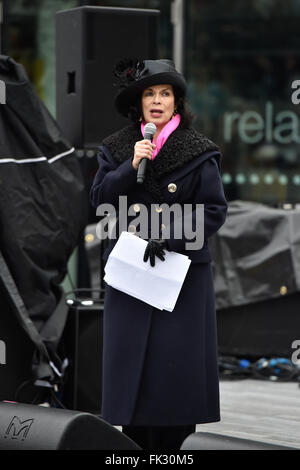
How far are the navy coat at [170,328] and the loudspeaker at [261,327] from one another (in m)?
3.17

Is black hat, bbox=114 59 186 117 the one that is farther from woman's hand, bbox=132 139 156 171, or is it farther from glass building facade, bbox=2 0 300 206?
glass building facade, bbox=2 0 300 206

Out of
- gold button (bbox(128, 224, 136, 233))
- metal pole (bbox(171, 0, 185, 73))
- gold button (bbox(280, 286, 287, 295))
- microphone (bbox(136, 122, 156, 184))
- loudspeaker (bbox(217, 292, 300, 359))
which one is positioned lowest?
loudspeaker (bbox(217, 292, 300, 359))

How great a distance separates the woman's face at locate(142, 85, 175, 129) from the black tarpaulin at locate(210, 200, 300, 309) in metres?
3.22

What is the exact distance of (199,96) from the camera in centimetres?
988

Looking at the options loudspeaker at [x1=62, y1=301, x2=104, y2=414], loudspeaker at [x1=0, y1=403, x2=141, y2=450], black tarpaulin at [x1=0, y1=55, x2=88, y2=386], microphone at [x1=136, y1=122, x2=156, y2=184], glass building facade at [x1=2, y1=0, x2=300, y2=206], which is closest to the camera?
loudspeaker at [x1=0, y1=403, x2=141, y2=450]

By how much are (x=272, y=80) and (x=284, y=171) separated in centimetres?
83

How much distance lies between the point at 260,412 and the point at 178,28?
4281mm

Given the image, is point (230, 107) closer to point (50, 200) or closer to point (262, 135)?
point (262, 135)

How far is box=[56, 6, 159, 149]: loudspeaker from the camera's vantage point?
626 centimetres

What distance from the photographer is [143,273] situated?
4.54 metres

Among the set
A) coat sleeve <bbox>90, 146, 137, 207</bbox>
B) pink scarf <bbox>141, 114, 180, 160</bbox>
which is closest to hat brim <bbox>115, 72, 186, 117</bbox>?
pink scarf <bbox>141, 114, 180, 160</bbox>

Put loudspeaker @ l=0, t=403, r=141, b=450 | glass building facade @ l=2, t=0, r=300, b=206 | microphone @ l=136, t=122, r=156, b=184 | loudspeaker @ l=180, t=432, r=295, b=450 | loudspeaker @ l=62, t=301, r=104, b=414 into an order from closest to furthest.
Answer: loudspeaker @ l=180, t=432, r=295, b=450
loudspeaker @ l=0, t=403, r=141, b=450
microphone @ l=136, t=122, r=156, b=184
loudspeaker @ l=62, t=301, r=104, b=414
glass building facade @ l=2, t=0, r=300, b=206
